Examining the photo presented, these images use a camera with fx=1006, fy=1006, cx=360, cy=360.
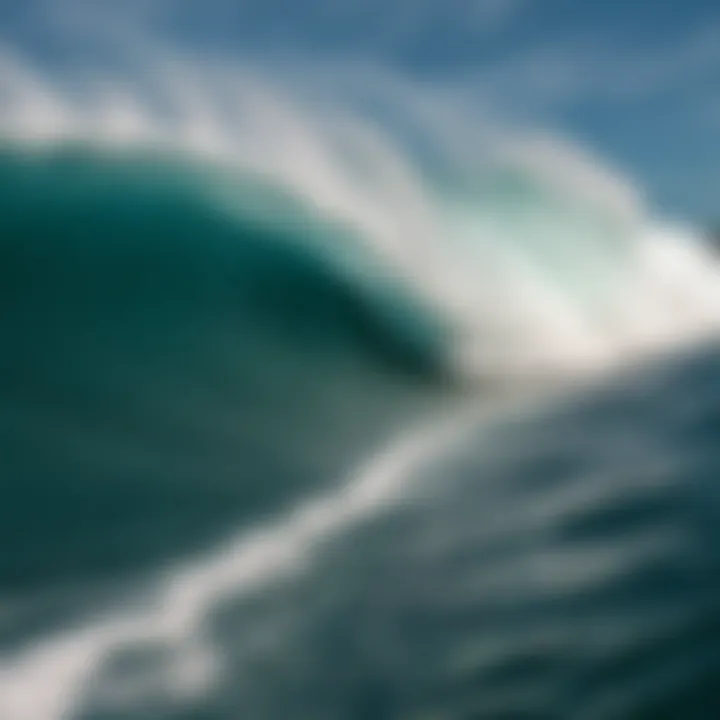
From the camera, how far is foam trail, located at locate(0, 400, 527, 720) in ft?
10.8

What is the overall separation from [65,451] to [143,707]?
233 cm

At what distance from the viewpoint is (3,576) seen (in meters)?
4.24

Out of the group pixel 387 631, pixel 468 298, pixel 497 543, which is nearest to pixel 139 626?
pixel 387 631

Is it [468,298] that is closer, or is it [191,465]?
[191,465]

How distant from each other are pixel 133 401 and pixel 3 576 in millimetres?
1865

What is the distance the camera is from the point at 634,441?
6.32m

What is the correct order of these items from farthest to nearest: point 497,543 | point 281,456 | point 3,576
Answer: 1. point 281,456
2. point 497,543
3. point 3,576

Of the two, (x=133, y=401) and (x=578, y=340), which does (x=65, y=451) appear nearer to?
(x=133, y=401)

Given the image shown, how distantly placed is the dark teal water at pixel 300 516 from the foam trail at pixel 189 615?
1cm

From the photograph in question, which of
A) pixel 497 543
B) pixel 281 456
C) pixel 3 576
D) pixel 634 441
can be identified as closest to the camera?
pixel 3 576

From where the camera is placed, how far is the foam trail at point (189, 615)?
3.30 m

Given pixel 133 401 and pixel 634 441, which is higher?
pixel 133 401

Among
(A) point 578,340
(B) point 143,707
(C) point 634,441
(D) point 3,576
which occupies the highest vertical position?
(A) point 578,340

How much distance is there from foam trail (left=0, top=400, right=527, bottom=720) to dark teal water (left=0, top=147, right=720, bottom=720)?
0.04ft
